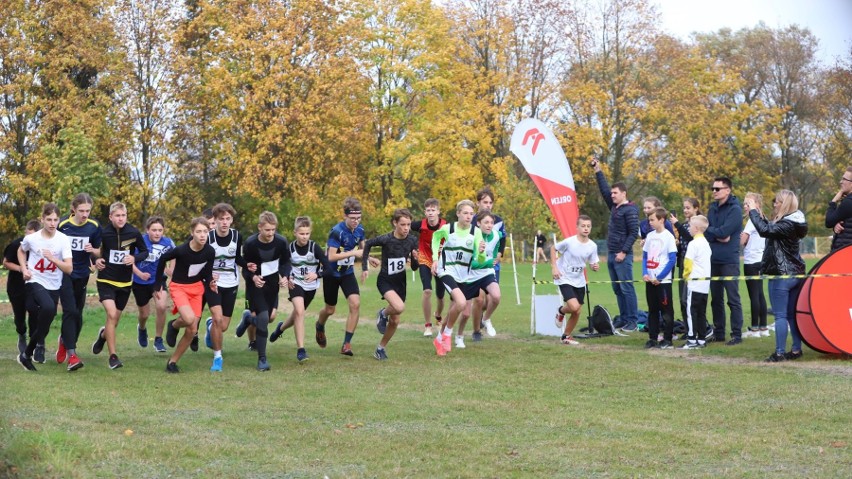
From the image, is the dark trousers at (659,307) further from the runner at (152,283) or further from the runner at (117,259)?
the runner at (117,259)

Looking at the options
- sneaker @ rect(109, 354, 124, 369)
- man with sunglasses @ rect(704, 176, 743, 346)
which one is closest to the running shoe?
sneaker @ rect(109, 354, 124, 369)

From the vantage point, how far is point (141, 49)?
43344 mm

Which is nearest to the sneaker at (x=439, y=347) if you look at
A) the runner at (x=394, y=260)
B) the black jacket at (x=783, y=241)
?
the runner at (x=394, y=260)

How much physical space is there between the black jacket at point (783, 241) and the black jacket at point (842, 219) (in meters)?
0.32

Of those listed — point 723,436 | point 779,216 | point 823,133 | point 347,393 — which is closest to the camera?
point 723,436

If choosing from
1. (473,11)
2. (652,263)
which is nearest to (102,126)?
(473,11)

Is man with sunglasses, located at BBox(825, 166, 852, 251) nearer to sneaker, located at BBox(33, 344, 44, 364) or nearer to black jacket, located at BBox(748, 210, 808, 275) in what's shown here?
black jacket, located at BBox(748, 210, 808, 275)

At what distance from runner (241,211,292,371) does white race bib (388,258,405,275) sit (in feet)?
4.64

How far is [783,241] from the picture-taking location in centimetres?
1231

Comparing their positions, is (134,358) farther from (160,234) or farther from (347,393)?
(347,393)

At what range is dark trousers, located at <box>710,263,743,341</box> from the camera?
46.2ft

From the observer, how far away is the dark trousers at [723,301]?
1407 cm

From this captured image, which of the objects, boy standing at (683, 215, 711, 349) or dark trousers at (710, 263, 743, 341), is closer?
boy standing at (683, 215, 711, 349)

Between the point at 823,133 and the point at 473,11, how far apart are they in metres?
17.9
